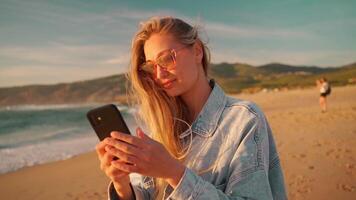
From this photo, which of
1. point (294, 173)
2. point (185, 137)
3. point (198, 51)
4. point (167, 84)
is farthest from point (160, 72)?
point (294, 173)

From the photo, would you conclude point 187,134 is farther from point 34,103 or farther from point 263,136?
point 34,103

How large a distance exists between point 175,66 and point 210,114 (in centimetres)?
31

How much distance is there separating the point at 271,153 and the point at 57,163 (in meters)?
9.93

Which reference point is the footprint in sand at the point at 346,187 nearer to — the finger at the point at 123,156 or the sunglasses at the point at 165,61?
the sunglasses at the point at 165,61

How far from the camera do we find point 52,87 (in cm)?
9994

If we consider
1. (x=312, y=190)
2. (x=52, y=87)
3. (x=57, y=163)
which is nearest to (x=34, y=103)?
(x=52, y=87)

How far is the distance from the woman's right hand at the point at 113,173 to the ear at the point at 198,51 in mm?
747

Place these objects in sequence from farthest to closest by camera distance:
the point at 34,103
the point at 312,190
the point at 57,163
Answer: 1. the point at 34,103
2. the point at 57,163
3. the point at 312,190

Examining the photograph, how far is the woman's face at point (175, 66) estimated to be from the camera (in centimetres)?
204

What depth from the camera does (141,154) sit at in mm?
1442

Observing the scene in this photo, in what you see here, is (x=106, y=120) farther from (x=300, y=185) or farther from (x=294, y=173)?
(x=294, y=173)

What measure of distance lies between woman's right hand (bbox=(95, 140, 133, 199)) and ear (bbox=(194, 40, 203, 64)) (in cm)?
75

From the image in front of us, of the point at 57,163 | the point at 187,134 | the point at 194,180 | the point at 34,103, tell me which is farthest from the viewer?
the point at 34,103

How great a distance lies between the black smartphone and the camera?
1.78m
